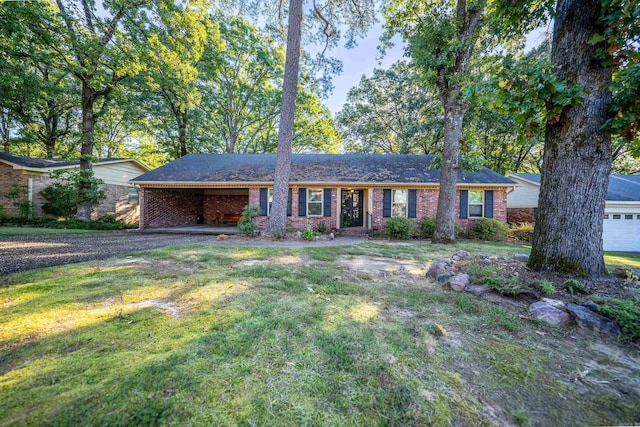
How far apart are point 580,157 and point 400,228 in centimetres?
655

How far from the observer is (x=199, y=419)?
1.23 meters

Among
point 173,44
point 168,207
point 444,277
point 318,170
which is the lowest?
point 444,277

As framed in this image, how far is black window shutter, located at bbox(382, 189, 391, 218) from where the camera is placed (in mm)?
11012

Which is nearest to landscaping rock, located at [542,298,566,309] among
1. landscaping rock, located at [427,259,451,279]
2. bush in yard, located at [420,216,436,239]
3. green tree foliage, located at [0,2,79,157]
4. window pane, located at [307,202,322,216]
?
landscaping rock, located at [427,259,451,279]

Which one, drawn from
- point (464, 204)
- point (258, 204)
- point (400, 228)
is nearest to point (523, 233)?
point (464, 204)

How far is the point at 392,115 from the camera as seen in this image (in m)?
17.8

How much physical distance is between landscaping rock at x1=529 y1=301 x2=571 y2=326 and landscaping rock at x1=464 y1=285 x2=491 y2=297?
0.52 metres

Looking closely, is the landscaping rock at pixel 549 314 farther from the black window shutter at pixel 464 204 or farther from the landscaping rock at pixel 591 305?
the black window shutter at pixel 464 204

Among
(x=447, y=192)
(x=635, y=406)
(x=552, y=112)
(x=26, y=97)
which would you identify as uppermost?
(x=26, y=97)

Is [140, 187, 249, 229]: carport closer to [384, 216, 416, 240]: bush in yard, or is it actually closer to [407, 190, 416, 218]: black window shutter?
[384, 216, 416, 240]: bush in yard

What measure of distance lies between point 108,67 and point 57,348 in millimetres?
13430

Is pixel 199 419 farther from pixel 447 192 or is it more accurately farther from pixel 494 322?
pixel 447 192

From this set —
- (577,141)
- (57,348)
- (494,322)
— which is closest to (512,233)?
(577,141)

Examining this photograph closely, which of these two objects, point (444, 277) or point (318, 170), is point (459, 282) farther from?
point (318, 170)
